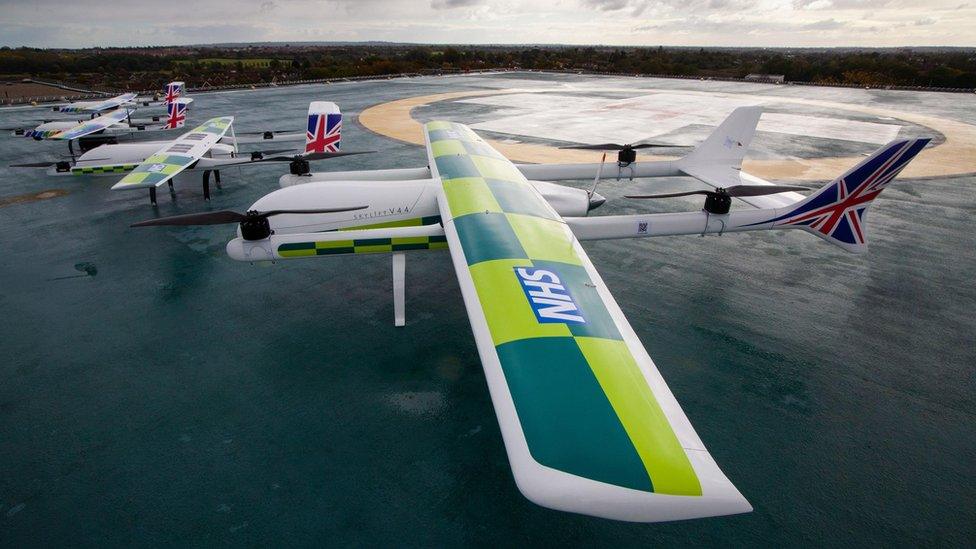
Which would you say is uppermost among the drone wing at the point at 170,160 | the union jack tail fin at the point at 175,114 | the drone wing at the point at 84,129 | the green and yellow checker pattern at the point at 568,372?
the union jack tail fin at the point at 175,114

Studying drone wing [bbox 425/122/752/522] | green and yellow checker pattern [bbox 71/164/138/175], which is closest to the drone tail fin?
drone wing [bbox 425/122/752/522]

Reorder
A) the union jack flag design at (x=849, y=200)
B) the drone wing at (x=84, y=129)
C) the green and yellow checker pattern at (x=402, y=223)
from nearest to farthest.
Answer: the union jack flag design at (x=849, y=200) → the green and yellow checker pattern at (x=402, y=223) → the drone wing at (x=84, y=129)

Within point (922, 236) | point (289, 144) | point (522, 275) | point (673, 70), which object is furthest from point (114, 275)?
point (673, 70)

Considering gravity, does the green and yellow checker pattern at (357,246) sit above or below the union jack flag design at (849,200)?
below

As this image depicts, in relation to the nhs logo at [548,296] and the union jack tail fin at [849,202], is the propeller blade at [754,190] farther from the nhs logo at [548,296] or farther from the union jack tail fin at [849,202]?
the nhs logo at [548,296]

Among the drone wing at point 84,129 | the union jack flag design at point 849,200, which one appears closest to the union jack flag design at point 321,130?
the drone wing at point 84,129
